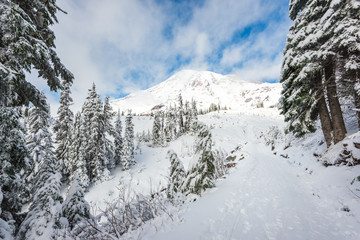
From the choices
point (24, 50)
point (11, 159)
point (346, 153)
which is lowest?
point (346, 153)

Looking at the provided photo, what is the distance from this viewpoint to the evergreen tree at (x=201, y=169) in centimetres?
577

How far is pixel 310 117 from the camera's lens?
353 inches

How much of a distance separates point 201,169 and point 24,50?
20.6 ft

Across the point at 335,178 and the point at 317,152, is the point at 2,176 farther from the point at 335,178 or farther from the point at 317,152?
the point at 317,152

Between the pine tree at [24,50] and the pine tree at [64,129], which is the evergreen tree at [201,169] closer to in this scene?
the pine tree at [24,50]

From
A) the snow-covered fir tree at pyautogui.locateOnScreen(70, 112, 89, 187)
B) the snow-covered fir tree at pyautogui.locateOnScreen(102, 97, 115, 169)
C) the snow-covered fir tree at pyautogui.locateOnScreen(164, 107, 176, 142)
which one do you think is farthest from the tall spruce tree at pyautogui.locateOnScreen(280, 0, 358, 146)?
the snow-covered fir tree at pyautogui.locateOnScreen(164, 107, 176, 142)

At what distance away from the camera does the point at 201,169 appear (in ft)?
19.7

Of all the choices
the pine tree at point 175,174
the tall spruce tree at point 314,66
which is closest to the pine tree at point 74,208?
the pine tree at point 175,174

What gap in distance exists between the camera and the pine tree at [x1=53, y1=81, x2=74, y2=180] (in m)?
18.1

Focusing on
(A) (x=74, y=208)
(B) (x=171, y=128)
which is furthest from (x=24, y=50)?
(B) (x=171, y=128)

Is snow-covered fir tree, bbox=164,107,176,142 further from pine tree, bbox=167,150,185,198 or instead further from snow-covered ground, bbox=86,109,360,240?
snow-covered ground, bbox=86,109,360,240

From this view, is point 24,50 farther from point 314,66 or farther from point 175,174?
point 314,66

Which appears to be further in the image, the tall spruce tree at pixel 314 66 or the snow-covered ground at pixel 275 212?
the tall spruce tree at pixel 314 66

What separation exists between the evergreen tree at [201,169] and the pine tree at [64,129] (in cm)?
1819
